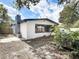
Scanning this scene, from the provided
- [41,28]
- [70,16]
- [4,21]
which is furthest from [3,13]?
[70,16]

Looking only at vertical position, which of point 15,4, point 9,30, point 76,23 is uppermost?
point 15,4

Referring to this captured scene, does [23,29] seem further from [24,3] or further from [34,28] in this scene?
[24,3]

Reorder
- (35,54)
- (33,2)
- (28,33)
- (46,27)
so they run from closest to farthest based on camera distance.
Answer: (33,2) → (35,54) → (28,33) → (46,27)

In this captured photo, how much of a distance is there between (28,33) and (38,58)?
11.6 metres

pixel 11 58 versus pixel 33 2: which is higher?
pixel 33 2

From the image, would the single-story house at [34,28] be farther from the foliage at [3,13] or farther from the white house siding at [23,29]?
the foliage at [3,13]

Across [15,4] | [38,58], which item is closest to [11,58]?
[38,58]

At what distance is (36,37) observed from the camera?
81.1 ft

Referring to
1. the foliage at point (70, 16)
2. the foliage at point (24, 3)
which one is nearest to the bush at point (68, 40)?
the foliage at point (70, 16)

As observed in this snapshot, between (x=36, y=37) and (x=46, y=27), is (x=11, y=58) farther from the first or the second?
(x=46, y=27)

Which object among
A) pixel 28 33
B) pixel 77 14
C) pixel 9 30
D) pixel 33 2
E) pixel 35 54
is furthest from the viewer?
pixel 9 30

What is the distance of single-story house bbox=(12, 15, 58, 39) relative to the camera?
2441 centimetres

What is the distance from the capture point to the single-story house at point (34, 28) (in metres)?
24.4

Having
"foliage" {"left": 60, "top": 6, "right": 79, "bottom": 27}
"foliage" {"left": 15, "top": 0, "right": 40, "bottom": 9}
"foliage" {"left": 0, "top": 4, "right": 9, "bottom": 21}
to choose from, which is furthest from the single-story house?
"foliage" {"left": 15, "top": 0, "right": 40, "bottom": 9}
